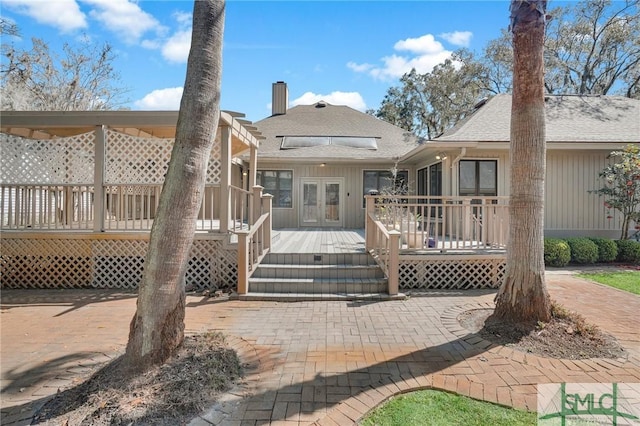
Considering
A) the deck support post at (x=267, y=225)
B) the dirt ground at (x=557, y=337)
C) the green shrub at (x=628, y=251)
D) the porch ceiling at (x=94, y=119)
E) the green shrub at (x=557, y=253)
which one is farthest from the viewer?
the green shrub at (x=628, y=251)

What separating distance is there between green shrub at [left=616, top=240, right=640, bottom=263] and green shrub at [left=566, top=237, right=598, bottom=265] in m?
0.84

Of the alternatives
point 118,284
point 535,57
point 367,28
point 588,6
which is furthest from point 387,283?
point 588,6

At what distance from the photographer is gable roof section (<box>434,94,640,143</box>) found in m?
9.36

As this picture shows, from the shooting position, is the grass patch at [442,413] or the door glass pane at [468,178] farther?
the door glass pane at [468,178]

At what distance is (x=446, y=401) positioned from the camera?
2744 mm

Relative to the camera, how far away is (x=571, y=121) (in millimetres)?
10531

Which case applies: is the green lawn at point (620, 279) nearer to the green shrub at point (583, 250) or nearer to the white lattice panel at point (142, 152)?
the green shrub at point (583, 250)

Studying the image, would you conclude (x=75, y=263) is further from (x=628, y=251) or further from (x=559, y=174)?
(x=628, y=251)

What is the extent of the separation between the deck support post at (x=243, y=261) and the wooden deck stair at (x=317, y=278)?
→ 0.51 feet

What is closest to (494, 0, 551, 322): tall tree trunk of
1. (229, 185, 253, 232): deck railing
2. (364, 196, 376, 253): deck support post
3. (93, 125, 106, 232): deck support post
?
(364, 196, 376, 253): deck support post

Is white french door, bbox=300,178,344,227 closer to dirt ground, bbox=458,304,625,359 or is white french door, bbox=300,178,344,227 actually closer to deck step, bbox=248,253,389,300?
deck step, bbox=248,253,389,300

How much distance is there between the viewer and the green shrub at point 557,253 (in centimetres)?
820

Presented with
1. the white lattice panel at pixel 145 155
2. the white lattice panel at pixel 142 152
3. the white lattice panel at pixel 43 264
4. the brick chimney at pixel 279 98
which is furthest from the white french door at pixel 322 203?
the white lattice panel at pixel 43 264

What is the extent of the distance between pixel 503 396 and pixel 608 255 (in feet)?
26.7
